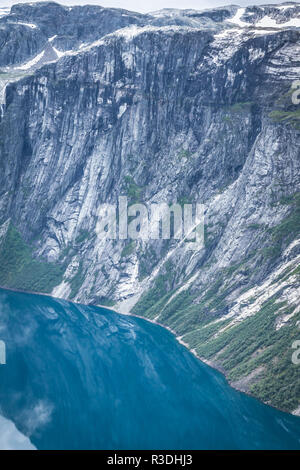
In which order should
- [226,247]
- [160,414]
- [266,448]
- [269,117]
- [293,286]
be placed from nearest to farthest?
[266,448], [160,414], [293,286], [226,247], [269,117]

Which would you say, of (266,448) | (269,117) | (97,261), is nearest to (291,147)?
(269,117)

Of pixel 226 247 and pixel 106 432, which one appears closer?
pixel 106 432

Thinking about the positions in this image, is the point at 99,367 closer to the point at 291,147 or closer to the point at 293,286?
the point at 293,286

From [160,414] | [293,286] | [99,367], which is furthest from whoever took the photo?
[293,286]

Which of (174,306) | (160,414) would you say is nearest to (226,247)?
(174,306)

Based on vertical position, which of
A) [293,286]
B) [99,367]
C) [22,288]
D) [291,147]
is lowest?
[22,288]
